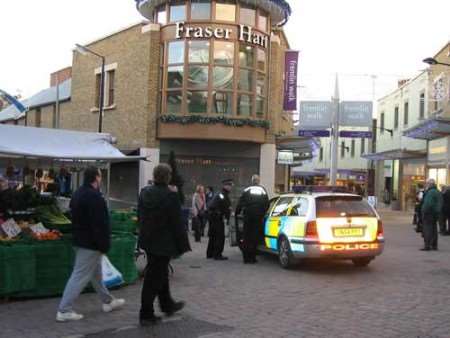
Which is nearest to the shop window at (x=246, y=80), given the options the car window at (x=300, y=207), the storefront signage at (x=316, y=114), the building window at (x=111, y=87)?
the storefront signage at (x=316, y=114)

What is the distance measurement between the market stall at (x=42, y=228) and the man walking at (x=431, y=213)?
24.9ft

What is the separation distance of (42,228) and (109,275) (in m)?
1.32

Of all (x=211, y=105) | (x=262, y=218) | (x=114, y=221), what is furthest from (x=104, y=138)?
(x=211, y=105)

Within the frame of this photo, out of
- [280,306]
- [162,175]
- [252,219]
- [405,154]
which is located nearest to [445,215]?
[252,219]

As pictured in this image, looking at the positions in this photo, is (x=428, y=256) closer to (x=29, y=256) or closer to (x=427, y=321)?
(x=427, y=321)

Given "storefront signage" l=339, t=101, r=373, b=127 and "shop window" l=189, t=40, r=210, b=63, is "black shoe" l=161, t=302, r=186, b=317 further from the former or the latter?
"storefront signage" l=339, t=101, r=373, b=127

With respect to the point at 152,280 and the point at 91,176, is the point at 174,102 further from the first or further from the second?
the point at 152,280

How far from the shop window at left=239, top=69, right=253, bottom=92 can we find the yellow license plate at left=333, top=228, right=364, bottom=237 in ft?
47.9

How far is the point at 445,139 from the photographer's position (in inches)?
1136

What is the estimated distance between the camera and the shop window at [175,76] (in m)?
25.1

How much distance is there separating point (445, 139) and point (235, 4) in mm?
11964

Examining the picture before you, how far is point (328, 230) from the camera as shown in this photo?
36.6 ft

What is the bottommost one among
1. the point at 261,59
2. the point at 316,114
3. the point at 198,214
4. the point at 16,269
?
the point at 16,269

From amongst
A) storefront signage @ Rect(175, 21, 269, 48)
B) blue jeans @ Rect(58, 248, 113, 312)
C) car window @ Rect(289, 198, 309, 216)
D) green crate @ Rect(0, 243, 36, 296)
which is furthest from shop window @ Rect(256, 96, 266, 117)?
blue jeans @ Rect(58, 248, 113, 312)
